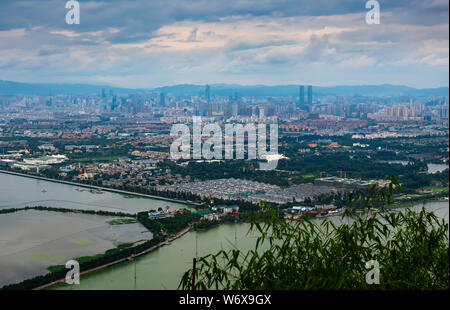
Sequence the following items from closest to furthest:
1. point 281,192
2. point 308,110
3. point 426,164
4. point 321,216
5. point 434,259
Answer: point 434,259 < point 321,216 < point 281,192 < point 426,164 < point 308,110

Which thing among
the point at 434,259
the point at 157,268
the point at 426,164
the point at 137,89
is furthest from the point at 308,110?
the point at 434,259

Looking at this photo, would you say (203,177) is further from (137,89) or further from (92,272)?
(137,89)

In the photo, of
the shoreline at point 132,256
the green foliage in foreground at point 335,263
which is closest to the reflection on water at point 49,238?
the shoreline at point 132,256

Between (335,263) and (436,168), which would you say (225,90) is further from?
(335,263)

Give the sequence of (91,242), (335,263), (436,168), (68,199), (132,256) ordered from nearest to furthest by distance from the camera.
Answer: (335,263) → (132,256) → (91,242) → (68,199) → (436,168)

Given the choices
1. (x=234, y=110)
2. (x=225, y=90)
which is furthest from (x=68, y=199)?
(x=225, y=90)

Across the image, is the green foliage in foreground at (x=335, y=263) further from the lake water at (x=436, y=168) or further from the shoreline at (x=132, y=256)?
the lake water at (x=436, y=168)

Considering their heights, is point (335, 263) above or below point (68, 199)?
above
